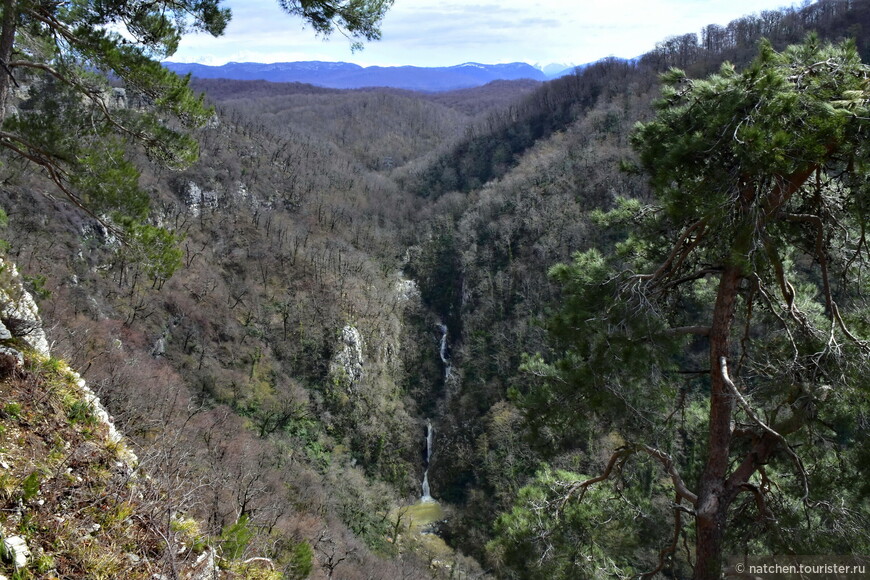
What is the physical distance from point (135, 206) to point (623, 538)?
7.52m

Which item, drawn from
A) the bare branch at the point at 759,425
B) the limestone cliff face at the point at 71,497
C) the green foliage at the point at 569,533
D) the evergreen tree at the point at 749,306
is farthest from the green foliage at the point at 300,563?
the bare branch at the point at 759,425

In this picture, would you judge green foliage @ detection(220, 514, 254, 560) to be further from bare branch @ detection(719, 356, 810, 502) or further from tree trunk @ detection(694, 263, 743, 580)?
bare branch @ detection(719, 356, 810, 502)

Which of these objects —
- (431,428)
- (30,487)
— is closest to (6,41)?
(30,487)

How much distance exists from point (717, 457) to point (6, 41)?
28.2 ft

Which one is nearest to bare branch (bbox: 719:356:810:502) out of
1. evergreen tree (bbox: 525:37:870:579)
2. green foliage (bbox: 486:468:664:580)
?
evergreen tree (bbox: 525:37:870:579)

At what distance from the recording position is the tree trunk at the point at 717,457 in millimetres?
4875

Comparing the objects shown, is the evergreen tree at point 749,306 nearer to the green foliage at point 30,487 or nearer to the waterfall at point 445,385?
the green foliage at point 30,487

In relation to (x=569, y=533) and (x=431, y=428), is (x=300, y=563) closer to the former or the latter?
(x=569, y=533)

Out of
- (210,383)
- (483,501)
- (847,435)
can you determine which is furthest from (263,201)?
(847,435)

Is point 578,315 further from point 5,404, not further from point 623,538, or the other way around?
point 5,404

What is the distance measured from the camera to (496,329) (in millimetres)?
48750

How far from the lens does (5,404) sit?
4.50 meters

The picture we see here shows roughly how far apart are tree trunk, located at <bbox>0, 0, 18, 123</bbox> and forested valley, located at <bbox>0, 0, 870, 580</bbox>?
2.24 m

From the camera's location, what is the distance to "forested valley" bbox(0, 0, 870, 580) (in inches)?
188
